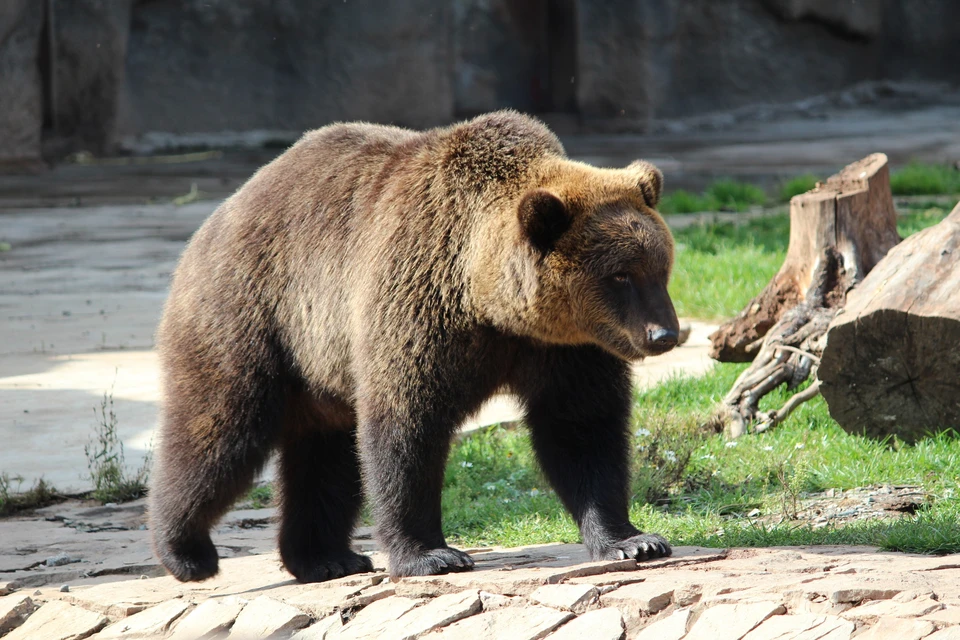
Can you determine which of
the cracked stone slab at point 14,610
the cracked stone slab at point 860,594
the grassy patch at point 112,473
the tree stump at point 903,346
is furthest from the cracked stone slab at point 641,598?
the grassy patch at point 112,473

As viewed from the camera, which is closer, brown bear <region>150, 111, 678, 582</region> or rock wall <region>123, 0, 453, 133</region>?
brown bear <region>150, 111, 678, 582</region>

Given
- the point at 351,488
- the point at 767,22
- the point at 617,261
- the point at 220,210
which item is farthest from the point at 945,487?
the point at 767,22

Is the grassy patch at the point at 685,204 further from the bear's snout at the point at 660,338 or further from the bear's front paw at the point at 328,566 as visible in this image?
the bear's snout at the point at 660,338

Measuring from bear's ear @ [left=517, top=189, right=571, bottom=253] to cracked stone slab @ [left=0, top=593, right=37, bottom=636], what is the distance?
7.28 ft

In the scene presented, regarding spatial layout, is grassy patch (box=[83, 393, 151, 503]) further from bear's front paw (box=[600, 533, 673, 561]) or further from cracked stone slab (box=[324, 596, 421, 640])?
bear's front paw (box=[600, 533, 673, 561])

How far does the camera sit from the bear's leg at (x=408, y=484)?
13.9 feet

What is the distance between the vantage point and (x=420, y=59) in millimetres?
22625

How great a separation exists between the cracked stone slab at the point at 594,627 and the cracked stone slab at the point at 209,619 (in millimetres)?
1159

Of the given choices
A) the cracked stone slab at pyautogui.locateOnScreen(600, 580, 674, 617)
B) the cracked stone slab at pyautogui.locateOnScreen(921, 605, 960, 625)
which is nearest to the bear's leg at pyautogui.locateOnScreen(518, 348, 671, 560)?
the cracked stone slab at pyautogui.locateOnScreen(600, 580, 674, 617)

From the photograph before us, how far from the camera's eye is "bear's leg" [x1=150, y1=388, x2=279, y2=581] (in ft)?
15.4

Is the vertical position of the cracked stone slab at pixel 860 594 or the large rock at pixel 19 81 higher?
the large rock at pixel 19 81

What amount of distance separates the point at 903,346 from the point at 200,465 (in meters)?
3.20

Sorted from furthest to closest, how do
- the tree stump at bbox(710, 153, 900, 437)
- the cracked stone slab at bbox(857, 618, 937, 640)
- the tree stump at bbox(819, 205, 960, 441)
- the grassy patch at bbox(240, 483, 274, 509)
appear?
the tree stump at bbox(710, 153, 900, 437) < the grassy patch at bbox(240, 483, 274, 509) < the tree stump at bbox(819, 205, 960, 441) < the cracked stone slab at bbox(857, 618, 937, 640)

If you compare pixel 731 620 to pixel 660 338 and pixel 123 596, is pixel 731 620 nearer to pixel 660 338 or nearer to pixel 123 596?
pixel 660 338
